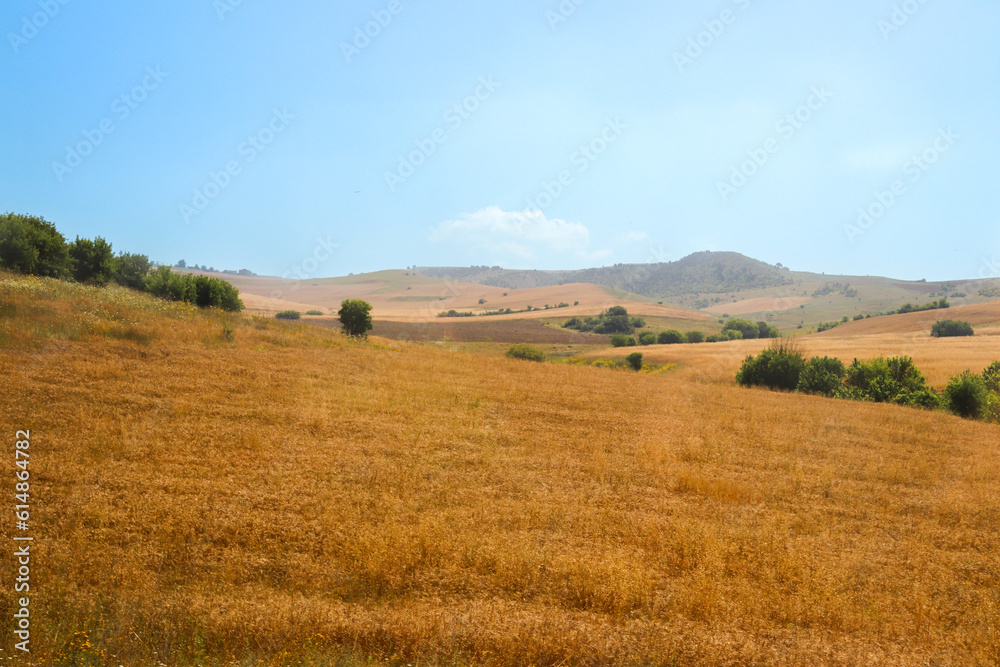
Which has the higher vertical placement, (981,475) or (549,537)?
(549,537)

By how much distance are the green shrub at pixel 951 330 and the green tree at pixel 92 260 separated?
82185mm

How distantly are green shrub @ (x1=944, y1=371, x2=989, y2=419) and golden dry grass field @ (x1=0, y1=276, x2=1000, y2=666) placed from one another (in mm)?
8339

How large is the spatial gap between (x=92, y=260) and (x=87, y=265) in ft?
1.47

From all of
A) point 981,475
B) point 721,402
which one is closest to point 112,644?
point 981,475

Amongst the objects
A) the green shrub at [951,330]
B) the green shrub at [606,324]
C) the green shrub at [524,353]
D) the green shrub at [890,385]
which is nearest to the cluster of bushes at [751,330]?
the green shrub at [606,324]

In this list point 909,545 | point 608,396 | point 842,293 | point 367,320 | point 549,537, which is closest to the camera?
point 549,537

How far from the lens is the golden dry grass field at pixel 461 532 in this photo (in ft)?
14.9

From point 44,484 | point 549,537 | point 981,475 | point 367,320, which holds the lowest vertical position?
point 981,475

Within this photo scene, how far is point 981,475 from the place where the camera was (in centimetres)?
1091

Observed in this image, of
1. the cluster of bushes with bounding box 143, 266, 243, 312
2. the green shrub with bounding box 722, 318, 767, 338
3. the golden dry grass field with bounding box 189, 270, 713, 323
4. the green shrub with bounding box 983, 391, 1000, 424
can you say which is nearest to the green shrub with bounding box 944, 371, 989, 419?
the green shrub with bounding box 983, 391, 1000, 424

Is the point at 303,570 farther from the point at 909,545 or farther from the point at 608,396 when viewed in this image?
the point at 608,396

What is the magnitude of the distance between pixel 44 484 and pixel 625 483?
899cm

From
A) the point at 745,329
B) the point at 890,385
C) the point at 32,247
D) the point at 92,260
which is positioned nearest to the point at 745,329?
the point at 745,329

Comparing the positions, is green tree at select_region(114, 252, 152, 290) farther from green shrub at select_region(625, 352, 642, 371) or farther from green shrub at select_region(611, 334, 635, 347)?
green shrub at select_region(611, 334, 635, 347)
